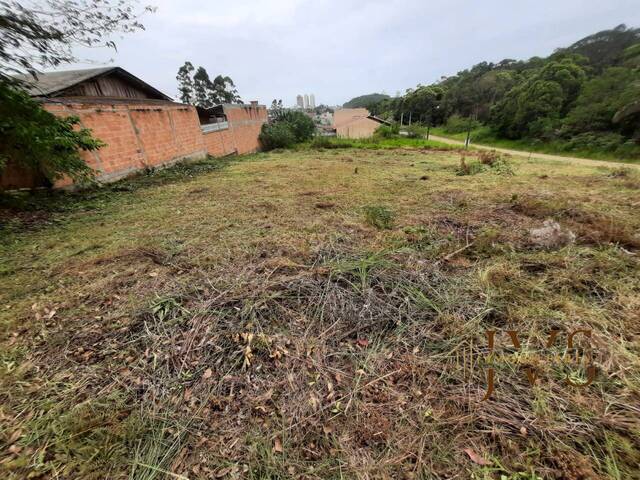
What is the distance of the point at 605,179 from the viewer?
19.6 ft

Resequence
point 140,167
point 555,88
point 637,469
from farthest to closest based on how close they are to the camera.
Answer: point 555,88 < point 140,167 < point 637,469

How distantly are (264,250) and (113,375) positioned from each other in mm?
1707

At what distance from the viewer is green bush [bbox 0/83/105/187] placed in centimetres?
398

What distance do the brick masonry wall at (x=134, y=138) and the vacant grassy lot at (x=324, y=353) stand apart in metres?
3.31

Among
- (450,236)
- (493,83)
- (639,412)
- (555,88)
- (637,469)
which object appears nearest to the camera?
(637,469)

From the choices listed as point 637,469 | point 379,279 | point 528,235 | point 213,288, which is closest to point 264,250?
point 213,288

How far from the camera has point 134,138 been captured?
7.42 meters

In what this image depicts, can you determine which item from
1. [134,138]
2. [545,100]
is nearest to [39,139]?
[134,138]

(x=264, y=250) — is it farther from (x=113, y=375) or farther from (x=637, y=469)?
(x=637, y=469)

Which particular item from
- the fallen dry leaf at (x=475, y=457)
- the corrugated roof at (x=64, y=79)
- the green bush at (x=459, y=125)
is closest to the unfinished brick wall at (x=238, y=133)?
the corrugated roof at (x=64, y=79)

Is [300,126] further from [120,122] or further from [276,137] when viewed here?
[120,122]

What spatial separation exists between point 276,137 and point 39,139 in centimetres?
1437

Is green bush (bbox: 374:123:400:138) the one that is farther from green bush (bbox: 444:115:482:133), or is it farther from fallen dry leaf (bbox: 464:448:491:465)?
fallen dry leaf (bbox: 464:448:491:465)

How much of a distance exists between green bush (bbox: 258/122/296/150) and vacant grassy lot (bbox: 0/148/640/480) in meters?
15.7
